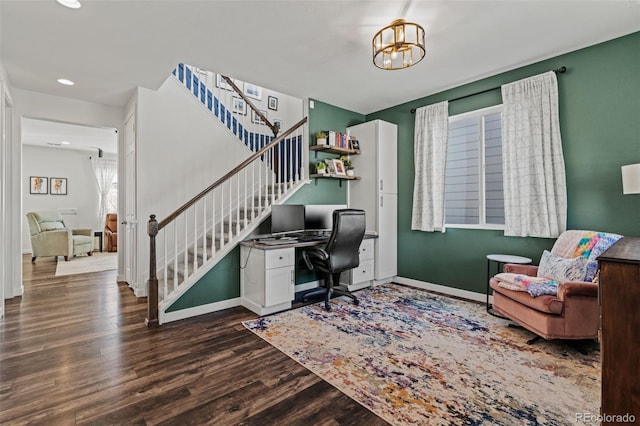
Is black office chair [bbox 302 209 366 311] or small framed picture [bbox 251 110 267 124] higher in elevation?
small framed picture [bbox 251 110 267 124]

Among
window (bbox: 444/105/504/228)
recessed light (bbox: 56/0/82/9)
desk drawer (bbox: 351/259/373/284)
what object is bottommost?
desk drawer (bbox: 351/259/373/284)

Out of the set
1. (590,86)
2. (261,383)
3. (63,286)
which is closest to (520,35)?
(590,86)

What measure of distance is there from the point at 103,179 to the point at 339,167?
7098mm

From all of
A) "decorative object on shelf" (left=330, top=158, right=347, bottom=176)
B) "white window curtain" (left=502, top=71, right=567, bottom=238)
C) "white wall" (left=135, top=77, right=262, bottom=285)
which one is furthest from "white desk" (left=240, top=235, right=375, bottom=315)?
"white window curtain" (left=502, top=71, right=567, bottom=238)

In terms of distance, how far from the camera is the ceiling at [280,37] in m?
2.29

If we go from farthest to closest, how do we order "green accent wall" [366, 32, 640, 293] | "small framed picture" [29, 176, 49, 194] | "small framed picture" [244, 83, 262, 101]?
"small framed picture" [29, 176, 49, 194] → "small framed picture" [244, 83, 262, 101] → "green accent wall" [366, 32, 640, 293]

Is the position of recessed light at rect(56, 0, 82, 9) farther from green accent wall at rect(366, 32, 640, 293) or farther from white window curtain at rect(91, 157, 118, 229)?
white window curtain at rect(91, 157, 118, 229)

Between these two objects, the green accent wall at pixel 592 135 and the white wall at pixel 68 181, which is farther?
the white wall at pixel 68 181

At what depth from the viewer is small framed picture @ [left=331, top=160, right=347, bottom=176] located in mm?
4398

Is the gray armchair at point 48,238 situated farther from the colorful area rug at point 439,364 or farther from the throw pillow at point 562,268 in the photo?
the throw pillow at point 562,268

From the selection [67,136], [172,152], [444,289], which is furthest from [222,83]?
[444,289]

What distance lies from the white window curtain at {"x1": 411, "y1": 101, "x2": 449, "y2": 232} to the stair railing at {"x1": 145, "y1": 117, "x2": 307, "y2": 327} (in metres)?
1.65

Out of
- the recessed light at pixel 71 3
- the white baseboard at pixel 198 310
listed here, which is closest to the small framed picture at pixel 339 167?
the white baseboard at pixel 198 310

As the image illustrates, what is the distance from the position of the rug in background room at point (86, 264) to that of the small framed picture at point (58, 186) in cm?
212
